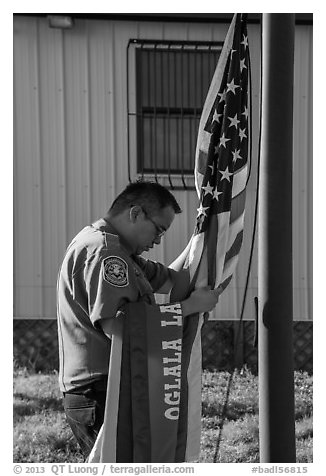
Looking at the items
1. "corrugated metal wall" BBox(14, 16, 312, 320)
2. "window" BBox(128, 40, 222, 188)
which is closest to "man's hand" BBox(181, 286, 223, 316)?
"corrugated metal wall" BBox(14, 16, 312, 320)

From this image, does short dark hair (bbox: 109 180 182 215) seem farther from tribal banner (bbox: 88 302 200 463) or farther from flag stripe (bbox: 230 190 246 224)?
tribal banner (bbox: 88 302 200 463)

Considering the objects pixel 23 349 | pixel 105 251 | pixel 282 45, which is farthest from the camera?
pixel 23 349

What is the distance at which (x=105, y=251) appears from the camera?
381cm

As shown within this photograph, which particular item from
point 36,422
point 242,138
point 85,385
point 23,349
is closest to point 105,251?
point 85,385

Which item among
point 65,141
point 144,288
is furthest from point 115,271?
point 65,141

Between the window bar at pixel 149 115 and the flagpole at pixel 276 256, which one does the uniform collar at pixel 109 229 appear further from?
the window bar at pixel 149 115

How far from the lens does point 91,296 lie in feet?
12.3

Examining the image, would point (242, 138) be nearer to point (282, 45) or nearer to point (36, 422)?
point (282, 45)

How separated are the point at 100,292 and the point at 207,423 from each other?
319 cm

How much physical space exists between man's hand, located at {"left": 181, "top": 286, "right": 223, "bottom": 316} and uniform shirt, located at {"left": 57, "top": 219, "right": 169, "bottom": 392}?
0.18m

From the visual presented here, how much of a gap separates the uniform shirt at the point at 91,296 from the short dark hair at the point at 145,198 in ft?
0.48

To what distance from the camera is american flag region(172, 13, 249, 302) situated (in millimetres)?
4320

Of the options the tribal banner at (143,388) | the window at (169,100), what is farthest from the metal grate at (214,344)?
the tribal banner at (143,388)
